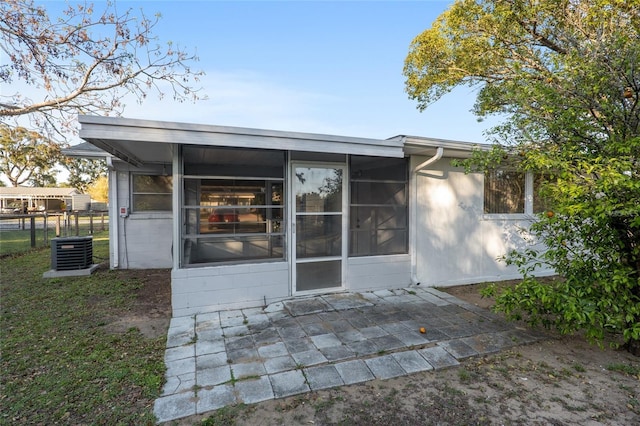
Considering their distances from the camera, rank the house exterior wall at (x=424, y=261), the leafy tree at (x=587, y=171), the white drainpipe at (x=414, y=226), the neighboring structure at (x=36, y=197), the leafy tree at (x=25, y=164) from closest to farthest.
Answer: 1. the leafy tree at (x=587, y=171)
2. the house exterior wall at (x=424, y=261)
3. the white drainpipe at (x=414, y=226)
4. the leafy tree at (x=25, y=164)
5. the neighboring structure at (x=36, y=197)

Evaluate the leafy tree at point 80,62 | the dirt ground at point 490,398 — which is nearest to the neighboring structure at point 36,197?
the leafy tree at point 80,62

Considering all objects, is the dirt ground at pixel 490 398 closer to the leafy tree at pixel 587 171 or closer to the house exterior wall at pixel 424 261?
the leafy tree at pixel 587 171

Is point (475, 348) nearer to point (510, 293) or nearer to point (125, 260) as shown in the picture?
point (510, 293)

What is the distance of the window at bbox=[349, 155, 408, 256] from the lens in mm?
5012

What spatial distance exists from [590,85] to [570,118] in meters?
0.33

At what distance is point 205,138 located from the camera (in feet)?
11.8

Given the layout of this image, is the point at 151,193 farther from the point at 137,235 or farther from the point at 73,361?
the point at 73,361

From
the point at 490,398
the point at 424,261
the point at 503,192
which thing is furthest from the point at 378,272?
the point at 503,192

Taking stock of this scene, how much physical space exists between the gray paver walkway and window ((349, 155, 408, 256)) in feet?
3.25

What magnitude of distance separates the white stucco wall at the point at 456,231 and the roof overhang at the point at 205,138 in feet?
4.67

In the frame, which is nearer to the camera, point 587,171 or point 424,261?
point 587,171

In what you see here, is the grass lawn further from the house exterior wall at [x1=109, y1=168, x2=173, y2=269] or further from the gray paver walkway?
the house exterior wall at [x1=109, y1=168, x2=173, y2=269]

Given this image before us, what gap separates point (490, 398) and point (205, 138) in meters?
3.74

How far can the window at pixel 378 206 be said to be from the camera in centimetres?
501
